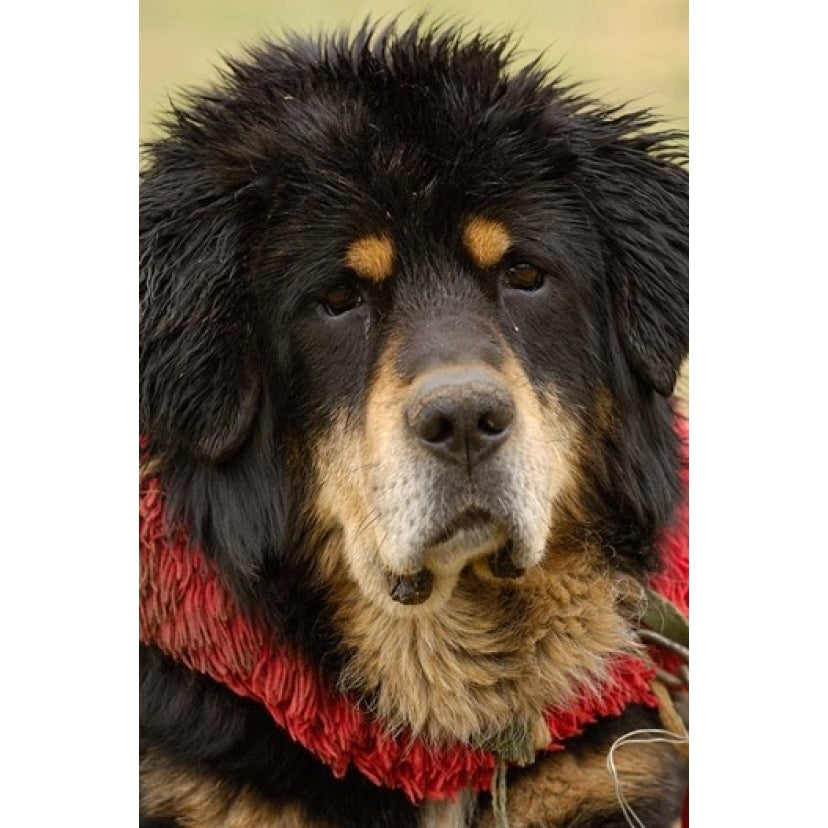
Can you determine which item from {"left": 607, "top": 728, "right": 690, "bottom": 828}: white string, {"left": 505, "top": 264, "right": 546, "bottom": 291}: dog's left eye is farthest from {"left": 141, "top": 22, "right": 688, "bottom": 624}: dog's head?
{"left": 607, "top": 728, "right": 690, "bottom": 828}: white string

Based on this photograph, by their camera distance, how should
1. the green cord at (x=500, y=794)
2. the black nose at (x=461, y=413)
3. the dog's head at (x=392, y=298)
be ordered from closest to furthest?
the black nose at (x=461, y=413)
the dog's head at (x=392, y=298)
the green cord at (x=500, y=794)

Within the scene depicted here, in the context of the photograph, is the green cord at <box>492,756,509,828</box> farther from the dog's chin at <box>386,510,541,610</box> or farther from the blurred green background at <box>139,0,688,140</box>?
the blurred green background at <box>139,0,688,140</box>

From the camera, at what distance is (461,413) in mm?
2504

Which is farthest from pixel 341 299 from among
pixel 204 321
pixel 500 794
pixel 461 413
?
pixel 500 794

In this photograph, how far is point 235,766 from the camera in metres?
2.79

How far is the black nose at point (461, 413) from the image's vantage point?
8.22 feet

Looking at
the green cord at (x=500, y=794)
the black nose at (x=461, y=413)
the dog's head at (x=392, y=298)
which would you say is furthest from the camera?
the green cord at (x=500, y=794)

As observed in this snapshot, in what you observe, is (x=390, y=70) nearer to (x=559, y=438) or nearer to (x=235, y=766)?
(x=559, y=438)

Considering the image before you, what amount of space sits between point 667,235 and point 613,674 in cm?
83

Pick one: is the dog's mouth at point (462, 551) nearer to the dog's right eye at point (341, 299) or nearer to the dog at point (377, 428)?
the dog at point (377, 428)

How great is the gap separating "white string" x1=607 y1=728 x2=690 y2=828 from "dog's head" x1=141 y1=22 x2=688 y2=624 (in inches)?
13.0

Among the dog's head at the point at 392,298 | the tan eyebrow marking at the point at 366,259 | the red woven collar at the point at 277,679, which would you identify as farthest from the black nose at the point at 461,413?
the red woven collar at the point at 277,679

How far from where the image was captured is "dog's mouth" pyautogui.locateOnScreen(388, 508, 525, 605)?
2586 millimetres

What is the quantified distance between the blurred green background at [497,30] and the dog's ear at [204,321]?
8.9 inches
